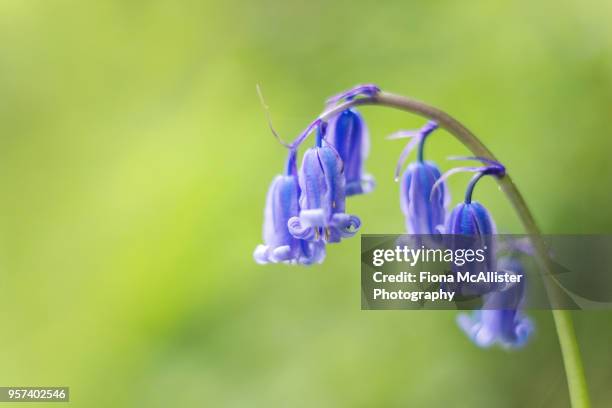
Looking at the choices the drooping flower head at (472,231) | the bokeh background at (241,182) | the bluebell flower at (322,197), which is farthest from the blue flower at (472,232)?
the bokeh background at (241,182)

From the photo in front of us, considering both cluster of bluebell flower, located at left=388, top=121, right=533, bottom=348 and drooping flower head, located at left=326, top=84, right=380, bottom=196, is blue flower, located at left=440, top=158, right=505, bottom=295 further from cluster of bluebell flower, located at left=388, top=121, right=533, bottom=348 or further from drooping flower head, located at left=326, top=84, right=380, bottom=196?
drooping flower head, located at left=326, top=84, right=380, bottom=196

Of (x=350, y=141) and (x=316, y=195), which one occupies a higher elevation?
(x=350, y=141)

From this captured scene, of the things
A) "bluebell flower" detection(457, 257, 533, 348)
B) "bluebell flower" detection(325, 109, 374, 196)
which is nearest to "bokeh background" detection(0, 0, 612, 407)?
"bluebell flower" detection(457, 257, 533, 348)

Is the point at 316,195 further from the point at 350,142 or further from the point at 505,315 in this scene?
the point at 505,315

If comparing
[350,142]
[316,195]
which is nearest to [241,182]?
[350,142]

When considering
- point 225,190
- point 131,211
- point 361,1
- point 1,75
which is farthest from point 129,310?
point 361,1

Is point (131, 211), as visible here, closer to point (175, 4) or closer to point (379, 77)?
point (175, 4)
